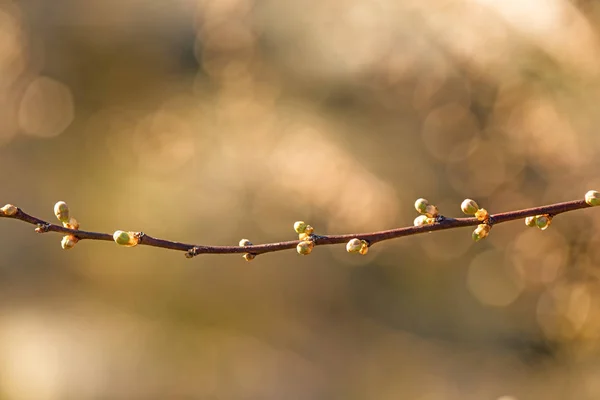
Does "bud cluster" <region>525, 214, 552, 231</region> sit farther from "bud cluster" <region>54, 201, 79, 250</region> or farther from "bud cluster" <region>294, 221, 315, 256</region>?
"bud cluster" <region>54, 201, 79, 250</region>

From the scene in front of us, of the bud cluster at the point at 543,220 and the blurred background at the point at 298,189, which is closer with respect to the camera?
the bud cluster at the point at 543,220

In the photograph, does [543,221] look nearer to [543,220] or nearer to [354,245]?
[543,220]

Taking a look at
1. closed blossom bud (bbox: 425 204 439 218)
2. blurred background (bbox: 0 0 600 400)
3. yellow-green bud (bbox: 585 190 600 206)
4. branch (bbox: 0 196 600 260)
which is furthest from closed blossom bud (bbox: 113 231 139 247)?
blurred background (bbox: 0 0 600 400)

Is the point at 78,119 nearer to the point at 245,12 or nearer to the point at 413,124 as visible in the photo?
the point at 245,12

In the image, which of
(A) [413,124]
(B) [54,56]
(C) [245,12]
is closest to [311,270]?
(A) [413,124]

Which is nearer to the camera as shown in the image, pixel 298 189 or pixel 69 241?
pixel 69 241

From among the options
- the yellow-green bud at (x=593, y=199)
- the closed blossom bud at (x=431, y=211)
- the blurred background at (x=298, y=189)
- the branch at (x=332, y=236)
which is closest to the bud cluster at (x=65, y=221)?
the branch at (x=332, y=236)

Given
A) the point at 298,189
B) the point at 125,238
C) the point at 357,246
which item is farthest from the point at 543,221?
the point at 298,189

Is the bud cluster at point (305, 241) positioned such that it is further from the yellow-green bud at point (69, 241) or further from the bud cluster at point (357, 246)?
the yellow-green bud at point (69, 241)
